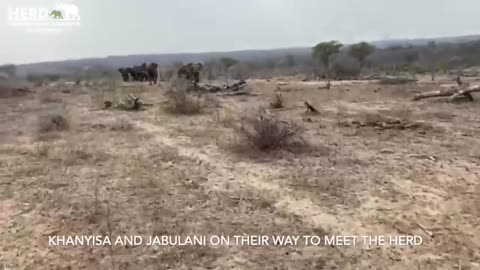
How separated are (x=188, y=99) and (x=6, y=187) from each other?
21.3ft

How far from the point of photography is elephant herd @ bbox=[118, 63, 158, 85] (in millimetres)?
22719

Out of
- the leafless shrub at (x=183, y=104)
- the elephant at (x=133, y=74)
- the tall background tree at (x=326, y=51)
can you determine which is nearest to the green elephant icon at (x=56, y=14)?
the leafless shrub at (x=183, y=104)

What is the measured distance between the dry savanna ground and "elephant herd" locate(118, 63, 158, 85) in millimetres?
12762

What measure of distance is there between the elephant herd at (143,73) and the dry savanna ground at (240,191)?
41.9ft

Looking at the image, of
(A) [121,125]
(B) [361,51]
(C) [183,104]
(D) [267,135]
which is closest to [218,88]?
(C) [183,104]

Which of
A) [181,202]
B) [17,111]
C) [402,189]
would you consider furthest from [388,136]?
[17,111]

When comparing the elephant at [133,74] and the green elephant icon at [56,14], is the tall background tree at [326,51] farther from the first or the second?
the green elephant icon at [56,14]

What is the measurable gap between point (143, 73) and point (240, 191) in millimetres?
18533

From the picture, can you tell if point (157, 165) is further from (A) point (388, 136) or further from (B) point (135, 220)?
(A) point (388, 136)

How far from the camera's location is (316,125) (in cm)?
962

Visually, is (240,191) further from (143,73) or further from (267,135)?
(143,73)

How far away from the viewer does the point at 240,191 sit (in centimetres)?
566

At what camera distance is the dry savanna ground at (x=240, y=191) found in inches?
163

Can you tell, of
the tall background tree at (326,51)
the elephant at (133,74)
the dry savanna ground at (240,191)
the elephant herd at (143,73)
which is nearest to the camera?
the dry savanna ground at (240,191)
